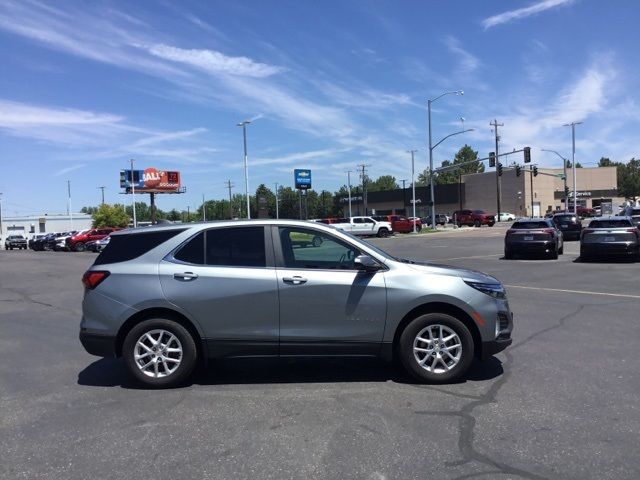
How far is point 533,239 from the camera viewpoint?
66.0 feet

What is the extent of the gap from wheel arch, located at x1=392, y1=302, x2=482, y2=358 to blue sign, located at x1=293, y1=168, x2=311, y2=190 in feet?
212

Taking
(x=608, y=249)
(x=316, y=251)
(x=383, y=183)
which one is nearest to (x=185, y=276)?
(x=316, y=251)

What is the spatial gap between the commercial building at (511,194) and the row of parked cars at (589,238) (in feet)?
228

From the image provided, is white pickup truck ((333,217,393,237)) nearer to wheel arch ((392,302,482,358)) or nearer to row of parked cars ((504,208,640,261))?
row of parked cars ((504,208,640,261))

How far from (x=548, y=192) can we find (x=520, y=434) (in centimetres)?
10080

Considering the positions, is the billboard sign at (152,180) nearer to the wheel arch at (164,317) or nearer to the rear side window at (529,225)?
the rear side window at (529,225)

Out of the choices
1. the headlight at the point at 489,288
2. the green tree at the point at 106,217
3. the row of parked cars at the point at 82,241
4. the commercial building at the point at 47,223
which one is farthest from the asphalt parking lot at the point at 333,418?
the commercial building at the point at 47,223

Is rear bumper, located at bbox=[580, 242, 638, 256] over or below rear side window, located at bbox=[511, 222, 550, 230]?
below

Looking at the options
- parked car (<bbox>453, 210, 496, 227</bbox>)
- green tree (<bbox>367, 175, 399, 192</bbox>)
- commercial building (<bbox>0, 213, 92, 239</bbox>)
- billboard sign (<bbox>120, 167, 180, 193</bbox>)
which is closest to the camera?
parked car (<bbox>453, 210, 496, 227</bbox>)

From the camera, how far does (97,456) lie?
4.09 meters

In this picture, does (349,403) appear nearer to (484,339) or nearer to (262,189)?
(484,339)

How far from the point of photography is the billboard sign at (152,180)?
79.4 m

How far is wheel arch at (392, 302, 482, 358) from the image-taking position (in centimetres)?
560

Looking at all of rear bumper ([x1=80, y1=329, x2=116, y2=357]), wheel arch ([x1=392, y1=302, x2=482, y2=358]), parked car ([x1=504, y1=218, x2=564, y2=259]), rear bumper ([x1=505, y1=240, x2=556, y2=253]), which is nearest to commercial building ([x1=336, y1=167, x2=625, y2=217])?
parked car ([x1=504, y1=218, x2=564, y2=259])
